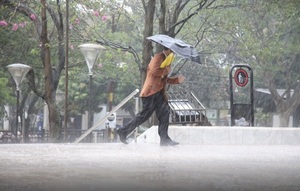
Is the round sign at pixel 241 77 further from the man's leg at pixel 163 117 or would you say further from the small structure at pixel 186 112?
the man's leg at pixel 163 117

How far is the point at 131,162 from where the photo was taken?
6934 millimetres

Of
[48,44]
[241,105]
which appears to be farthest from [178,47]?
[48,44]

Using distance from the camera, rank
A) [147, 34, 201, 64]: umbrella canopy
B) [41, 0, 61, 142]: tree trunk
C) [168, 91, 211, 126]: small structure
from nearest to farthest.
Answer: [147, 34, 201, 64]: umbrella canopy, [168, 91, 211, 126]: small structure, [41, 0, 61, 142]: tree trunk

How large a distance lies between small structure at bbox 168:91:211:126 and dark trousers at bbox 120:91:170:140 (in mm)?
3185

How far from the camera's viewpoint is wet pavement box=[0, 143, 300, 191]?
495 centimetres

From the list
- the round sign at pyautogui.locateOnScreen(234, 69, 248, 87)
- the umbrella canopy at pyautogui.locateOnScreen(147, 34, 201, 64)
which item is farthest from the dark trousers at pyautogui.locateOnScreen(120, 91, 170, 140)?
the round sign at pyautogui.locateOnScreen(234, 69, 248, 87)

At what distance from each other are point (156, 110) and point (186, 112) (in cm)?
368

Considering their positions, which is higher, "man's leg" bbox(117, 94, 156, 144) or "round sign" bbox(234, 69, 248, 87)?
"round sign" bbox(234, 69, 248, 87)

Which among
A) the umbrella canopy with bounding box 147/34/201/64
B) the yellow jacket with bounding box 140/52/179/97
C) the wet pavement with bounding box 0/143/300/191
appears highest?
the umbrella canopy with bounding box 147/34/201/64

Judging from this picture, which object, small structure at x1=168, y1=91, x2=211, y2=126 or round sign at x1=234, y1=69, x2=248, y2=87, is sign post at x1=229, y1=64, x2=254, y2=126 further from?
small structure at x1=168, y1=91, x2=211, y2=126

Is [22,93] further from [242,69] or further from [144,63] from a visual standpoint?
[242,69]

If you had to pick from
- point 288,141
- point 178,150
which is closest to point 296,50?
point 288,141

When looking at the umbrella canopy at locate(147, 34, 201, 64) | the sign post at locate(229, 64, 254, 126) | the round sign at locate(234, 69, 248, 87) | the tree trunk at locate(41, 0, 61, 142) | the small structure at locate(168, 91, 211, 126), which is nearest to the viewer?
the umbrella canopy at locate(147, 34, 201, 64)

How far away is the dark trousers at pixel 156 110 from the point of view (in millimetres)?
9430
